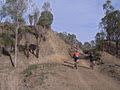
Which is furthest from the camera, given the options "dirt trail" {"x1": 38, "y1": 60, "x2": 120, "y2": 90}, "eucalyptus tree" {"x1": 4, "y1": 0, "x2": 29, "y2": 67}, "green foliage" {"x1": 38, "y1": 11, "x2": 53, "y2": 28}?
"green foliage" {"x1": 38, "y1": 11, "x2": 53, "y2": 28}

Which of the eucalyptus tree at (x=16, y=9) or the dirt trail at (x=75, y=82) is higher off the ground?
the eucalyptus tree at (x=16, y=9)

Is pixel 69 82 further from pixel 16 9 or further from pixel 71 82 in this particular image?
pixel 16 9

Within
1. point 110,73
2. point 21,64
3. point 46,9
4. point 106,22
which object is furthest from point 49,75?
point 106,22

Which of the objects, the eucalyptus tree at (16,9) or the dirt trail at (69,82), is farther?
the eucalyptus tree at (16,9)

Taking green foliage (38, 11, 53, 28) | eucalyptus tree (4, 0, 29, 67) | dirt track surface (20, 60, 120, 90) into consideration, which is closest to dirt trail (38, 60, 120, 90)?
dirt track surface (20, 60, 120, 90)

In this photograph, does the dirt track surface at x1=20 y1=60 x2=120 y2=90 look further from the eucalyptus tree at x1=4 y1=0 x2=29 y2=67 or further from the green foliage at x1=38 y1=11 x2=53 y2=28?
the green foliage at x1=38 y1=11 x2=53 y2=28

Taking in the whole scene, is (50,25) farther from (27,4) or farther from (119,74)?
(119,74)

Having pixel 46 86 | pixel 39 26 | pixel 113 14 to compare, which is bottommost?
pixel 46 86

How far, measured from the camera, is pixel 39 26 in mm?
29469

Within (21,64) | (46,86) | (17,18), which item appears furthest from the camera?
(21,64)

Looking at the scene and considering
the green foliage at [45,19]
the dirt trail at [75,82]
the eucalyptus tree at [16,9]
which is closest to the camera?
the dirt trail at [75,82]

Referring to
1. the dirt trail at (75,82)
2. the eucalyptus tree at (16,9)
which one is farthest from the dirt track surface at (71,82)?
the eucalyptus tree at (16,9)

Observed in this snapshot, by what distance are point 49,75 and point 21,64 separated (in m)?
8.00

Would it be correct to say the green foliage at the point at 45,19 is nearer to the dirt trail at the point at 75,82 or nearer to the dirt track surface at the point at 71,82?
the dirt track surface at the point at 71,82
